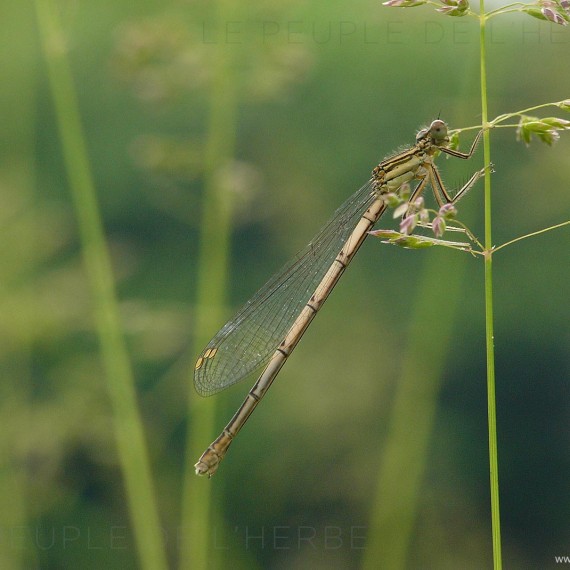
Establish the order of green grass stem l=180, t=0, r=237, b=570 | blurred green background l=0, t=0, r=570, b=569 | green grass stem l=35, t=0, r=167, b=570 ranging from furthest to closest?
blurred green background l=0, t=0, r=570, b=569, green grass stem l=180, t=0, r=237, b=570, green grass stem l=35, t=0, r=167, b=570

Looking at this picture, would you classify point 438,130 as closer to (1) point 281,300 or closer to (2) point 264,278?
(1) point 281,300

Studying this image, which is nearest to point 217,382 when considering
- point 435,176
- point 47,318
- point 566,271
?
point 47,318

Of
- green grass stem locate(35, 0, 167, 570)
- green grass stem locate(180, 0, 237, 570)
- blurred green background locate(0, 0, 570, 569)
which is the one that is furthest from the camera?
blurred green background locate(0, 0, 570, 569)

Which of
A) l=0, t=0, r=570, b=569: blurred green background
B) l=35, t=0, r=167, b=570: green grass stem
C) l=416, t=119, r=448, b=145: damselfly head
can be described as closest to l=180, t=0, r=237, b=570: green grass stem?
l=0, t=0, r=570, b=569: blurred green background

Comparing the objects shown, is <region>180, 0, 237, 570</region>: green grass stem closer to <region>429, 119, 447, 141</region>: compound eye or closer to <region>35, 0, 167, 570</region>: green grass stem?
<region>35, 0, 167, 570</region>: green grass stem

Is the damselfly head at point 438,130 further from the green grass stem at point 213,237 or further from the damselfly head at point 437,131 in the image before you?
the green grass stem at point 213,237

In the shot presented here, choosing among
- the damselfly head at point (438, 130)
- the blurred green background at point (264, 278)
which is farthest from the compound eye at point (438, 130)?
the blurred green background at point (264, 278)
